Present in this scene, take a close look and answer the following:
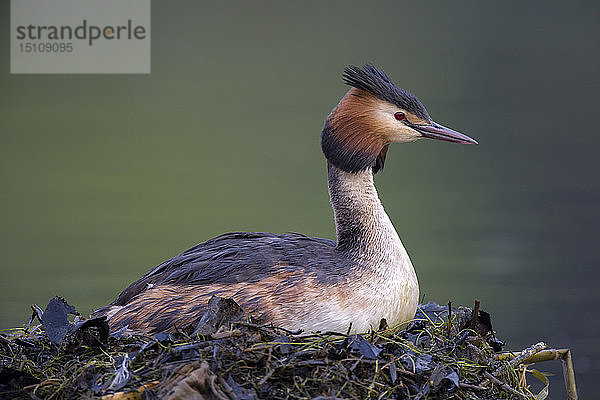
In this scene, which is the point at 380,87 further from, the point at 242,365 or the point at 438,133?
the point at 242,365

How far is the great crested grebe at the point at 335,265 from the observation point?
4090 mm

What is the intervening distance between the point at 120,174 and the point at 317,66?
13.0 ft

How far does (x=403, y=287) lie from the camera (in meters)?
4.35

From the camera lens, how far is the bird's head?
448 cm

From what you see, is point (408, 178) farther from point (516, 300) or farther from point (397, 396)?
point (397, 396)

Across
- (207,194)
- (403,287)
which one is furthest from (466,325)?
(207,194)
